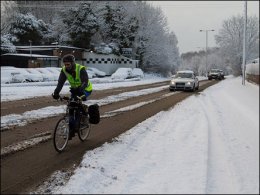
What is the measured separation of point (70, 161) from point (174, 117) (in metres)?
6.66

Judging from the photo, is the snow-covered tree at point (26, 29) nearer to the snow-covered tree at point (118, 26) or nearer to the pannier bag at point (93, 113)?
the snow-covered tree at point (118, 26)

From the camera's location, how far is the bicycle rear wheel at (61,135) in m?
8.05

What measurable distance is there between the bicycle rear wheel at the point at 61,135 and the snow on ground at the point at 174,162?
58 centimetres

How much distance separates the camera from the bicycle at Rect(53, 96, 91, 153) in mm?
8133

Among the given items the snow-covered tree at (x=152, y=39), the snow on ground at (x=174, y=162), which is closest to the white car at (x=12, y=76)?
the snow on ground at (x=174, y=162)

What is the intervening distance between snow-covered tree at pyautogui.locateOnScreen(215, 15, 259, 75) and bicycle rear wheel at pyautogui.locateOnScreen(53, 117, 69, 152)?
74927 millimetres

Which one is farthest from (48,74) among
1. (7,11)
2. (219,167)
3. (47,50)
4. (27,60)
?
(7,11)

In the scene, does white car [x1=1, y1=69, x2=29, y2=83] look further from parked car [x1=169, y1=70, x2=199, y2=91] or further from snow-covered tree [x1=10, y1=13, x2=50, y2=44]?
snow-covered tree [x1=10, y1=13, x2=50, y2=44]

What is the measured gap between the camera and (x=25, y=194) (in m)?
5.48

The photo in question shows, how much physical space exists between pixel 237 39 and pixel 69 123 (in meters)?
78.7

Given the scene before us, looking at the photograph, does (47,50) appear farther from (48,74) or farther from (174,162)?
(174,162)

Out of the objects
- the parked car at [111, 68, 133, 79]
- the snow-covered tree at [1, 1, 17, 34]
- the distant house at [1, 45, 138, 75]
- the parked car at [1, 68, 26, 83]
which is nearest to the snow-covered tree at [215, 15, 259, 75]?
the distant house at [1, 45, 138, 75]

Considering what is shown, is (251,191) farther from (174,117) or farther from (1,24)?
(1,24)

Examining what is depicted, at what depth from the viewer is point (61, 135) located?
8.23 meters
